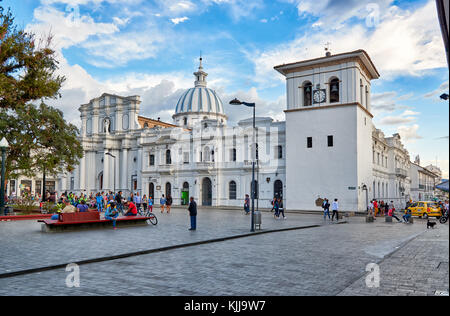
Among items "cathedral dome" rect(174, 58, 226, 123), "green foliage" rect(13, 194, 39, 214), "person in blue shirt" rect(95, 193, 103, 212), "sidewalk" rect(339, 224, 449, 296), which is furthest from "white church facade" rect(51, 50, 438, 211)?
"sidewalk" rect(339, 224, 449, 296)

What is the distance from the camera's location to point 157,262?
375 inches

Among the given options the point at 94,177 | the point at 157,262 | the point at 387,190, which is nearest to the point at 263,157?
the point at 387,190

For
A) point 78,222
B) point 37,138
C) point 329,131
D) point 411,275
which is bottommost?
point 411,275

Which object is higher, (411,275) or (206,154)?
(206,154)

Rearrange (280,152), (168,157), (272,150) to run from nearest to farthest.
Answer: (280,152), (272,150), (168,157)

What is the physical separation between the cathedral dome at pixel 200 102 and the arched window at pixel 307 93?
100 ft

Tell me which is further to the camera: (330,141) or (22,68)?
(330,141)

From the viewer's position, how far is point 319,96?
38.2 m

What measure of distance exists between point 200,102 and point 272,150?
91.2 feet

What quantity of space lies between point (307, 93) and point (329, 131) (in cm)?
466

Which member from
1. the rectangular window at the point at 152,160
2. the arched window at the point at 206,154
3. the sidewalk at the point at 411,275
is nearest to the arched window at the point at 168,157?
the rectangular window at the point at 152,160

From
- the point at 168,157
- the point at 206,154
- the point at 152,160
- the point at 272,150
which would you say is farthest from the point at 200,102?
the point at 272,150

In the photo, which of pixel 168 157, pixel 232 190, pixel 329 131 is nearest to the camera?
pixel 329 131

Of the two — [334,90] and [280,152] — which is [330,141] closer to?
[334,90]
